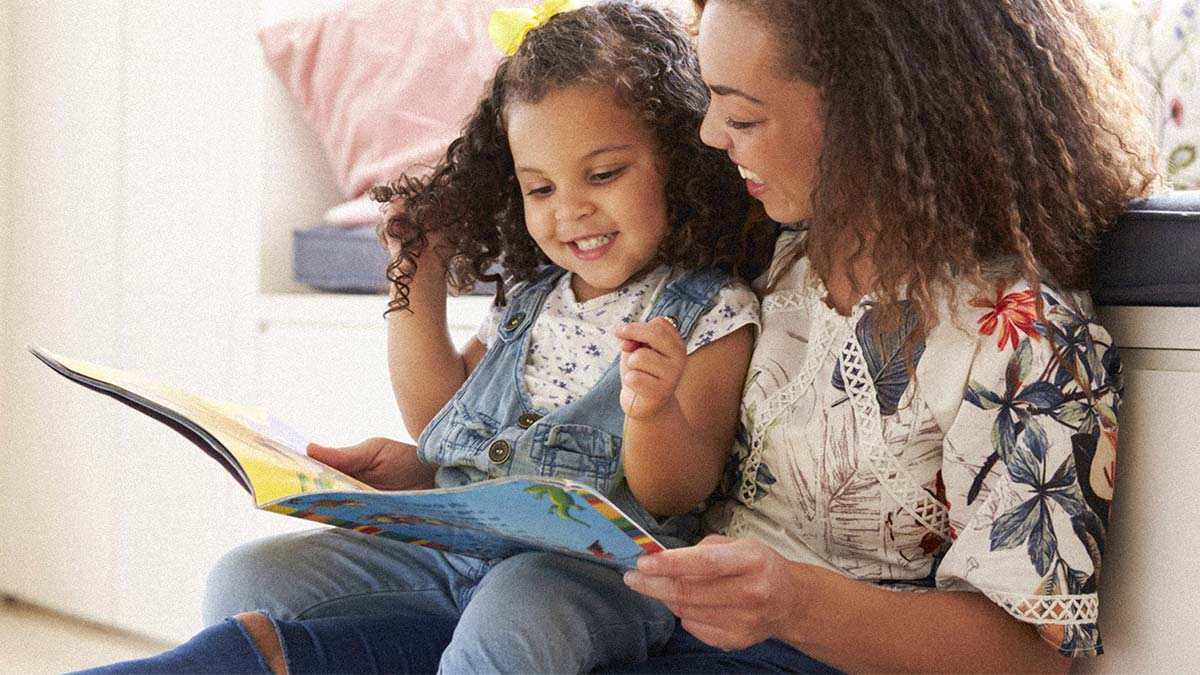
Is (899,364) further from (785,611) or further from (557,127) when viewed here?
(557,127)

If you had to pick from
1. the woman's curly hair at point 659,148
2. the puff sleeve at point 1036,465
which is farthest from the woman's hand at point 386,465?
the puff sleeve at point 1036,465

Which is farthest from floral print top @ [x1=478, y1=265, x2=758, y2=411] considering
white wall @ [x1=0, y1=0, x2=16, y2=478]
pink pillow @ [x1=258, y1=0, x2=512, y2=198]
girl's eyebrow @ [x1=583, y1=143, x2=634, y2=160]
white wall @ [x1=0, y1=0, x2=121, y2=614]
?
white wall @ [x1=0, y1=0, x2=16, y2=478]

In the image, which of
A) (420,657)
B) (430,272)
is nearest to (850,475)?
(420,657)

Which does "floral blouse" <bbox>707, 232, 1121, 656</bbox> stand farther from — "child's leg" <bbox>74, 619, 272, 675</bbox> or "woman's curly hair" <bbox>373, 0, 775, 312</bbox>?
"child's leg" <bbox>74, 619, 272, 675</bbox>

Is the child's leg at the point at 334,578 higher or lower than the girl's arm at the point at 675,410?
lower

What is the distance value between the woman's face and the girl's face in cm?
12

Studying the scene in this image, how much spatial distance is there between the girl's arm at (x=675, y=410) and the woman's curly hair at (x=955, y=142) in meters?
0.14

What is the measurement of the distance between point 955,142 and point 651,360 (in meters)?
0.23

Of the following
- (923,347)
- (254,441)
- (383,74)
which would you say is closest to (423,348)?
(254,441)

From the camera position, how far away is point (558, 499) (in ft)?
2.16

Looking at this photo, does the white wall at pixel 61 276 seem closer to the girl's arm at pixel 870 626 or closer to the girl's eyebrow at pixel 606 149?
the girl's eyebrow at pixel 606 149

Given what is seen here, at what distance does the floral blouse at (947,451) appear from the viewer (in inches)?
29.5

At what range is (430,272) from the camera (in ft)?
3.65

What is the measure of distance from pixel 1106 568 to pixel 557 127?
50cm
